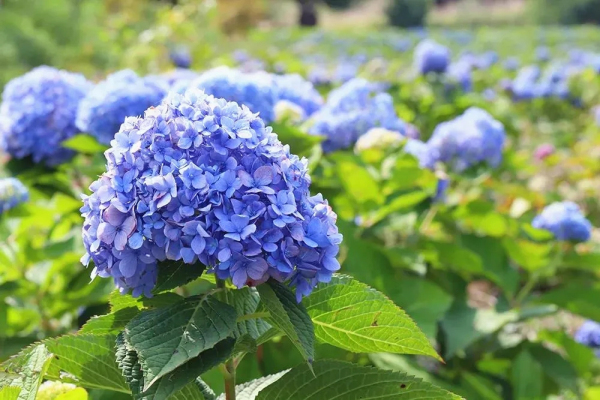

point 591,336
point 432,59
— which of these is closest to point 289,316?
point 591,336

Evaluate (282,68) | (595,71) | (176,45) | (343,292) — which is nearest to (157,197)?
(343,292)

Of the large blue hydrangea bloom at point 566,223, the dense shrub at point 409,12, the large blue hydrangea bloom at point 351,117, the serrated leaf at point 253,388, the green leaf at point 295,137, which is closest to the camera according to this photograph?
the serrated leaf at point 253,388

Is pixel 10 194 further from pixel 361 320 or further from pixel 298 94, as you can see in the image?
pixel 361 320

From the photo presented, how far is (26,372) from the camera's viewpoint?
0.88 meters

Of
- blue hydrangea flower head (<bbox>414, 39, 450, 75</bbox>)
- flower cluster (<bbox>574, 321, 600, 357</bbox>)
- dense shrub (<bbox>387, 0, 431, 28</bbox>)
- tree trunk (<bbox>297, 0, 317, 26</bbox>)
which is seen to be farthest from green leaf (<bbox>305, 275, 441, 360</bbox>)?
tree trunk (<bbox>297, 0, 317, 26</bbox>)

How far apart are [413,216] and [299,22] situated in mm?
27639

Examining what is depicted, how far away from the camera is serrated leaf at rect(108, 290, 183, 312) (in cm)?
91

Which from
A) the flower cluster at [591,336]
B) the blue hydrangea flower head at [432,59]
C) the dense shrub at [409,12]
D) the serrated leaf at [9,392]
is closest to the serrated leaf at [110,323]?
the serrated leaf at [9,392]

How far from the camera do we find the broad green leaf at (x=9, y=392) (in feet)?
2.75

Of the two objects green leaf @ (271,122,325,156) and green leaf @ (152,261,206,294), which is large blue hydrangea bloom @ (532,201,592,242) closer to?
green leaf @ (271,122,325,156)

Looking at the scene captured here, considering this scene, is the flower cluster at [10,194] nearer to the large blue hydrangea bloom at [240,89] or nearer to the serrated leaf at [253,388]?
the large blue hydrangea bloom at [240,89]

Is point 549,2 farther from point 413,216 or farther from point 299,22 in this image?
point 413,216

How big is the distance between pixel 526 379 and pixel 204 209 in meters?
1.38

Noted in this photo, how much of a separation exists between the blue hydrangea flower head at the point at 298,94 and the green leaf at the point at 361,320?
1274mm
